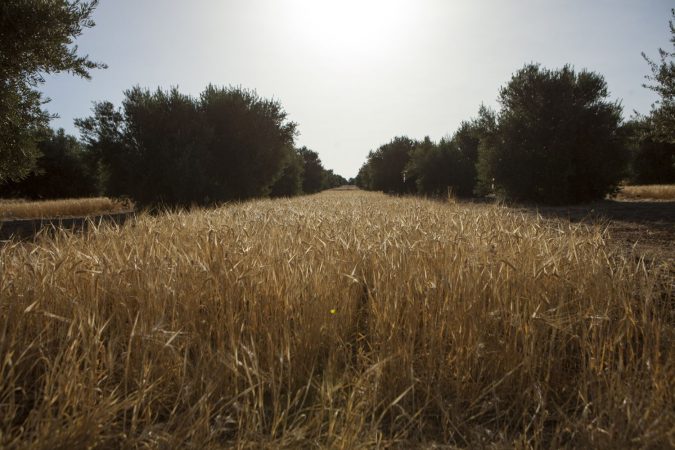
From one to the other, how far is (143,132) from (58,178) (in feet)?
78.4

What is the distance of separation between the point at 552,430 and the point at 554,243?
2091mm

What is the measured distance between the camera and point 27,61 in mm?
7266

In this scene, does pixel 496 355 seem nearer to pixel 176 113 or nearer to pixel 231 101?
pixel 176 113

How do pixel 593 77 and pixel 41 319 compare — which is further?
pixel 593 77

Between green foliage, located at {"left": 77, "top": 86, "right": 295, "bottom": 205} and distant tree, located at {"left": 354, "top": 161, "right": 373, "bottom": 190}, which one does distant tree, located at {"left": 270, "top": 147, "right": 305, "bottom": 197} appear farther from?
distant tree, located at {"left": 354, "top": 161, "right": 373, "bottom": 190}

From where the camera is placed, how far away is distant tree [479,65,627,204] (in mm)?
15078

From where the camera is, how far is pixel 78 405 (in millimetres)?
1613

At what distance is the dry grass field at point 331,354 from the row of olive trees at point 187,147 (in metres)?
13.3

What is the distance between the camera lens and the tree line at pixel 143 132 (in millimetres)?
7098

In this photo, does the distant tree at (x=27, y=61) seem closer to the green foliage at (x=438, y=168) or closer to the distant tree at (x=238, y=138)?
the distant tree at (x=238, y=138)

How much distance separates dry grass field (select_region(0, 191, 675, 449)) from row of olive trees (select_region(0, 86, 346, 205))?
13255 mm

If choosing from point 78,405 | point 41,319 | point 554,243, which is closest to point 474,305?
point 554,243

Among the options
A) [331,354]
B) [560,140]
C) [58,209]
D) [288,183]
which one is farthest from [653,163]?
[58,209]

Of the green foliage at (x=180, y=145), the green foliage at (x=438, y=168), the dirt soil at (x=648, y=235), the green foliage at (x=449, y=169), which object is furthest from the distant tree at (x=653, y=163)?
the green foliage at (x=180, y=145)
